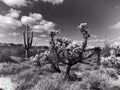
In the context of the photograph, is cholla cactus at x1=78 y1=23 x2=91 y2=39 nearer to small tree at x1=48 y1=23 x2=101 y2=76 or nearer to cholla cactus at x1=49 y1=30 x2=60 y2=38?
small tree at x1=48 y1=23 x2=101 y2=76

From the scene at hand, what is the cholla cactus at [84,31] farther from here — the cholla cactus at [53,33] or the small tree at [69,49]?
the cholla cactus at [53,33]

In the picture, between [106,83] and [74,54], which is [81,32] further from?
[106,83]

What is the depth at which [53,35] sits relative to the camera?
30.8 feet

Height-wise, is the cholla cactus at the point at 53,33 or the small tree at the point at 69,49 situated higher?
the cholla cactus at the point at 53,33

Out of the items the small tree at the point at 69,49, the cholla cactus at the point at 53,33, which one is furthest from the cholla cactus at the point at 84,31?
the cholla cactus at the point at 53,33

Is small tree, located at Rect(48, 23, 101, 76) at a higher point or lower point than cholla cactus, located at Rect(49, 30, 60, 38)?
lower

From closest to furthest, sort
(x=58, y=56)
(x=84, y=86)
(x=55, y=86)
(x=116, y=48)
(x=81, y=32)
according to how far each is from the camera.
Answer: (x=55, y=86) < (x=84, y=86) < (x=81, y=32) < (x=58, y=56) < (x=116, y=48)

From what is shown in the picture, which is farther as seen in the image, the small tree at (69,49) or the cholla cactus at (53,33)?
the cholla cactus at (53,33)

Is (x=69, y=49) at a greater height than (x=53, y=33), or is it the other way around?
(x=53, y=33)

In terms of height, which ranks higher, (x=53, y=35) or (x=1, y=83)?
(x=53, y=35)

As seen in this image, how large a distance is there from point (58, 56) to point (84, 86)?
2.84m

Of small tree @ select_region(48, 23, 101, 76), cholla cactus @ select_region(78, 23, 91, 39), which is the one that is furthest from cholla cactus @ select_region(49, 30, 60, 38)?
cholla cactus @ select_region(78, 23, 91, 39)

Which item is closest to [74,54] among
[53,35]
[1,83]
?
[53,35]

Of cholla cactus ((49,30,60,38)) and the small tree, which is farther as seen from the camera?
cholla cactus ((49,30,60,38))
